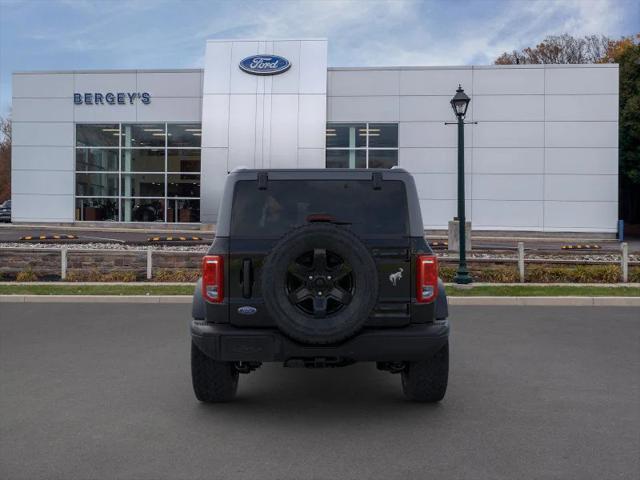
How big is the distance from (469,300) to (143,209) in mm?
24319

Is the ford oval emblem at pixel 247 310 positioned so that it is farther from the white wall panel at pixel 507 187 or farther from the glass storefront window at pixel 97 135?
the glass storefront window at pixel 97 135

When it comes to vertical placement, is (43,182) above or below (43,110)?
below

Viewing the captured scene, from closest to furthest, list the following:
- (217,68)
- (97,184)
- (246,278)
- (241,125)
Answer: (246,278) → (241,125) → (217,68) → (97,184)

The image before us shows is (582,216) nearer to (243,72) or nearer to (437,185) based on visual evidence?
(437,185)

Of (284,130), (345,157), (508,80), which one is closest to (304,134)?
(284,130)

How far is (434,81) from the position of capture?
1159 inches

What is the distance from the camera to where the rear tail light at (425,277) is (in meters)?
4.47

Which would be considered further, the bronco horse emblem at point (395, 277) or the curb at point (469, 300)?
the curb at point (469, 300)

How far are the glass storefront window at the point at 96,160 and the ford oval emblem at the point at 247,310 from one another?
3019 cm

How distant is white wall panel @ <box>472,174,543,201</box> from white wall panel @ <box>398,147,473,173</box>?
109cm

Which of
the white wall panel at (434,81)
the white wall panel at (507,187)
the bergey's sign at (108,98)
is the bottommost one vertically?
the white wall panel at (507,187)

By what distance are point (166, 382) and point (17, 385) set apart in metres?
1.40

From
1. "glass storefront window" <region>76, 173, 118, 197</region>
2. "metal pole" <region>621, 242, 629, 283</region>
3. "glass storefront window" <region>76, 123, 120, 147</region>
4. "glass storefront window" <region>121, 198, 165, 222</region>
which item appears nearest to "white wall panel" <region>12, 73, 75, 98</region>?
"glass storefront window" <region>76, 123, 120, 147</region>

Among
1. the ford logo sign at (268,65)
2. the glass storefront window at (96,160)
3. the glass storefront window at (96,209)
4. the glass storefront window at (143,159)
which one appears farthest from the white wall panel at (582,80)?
the glass storefront window at (96,209)
